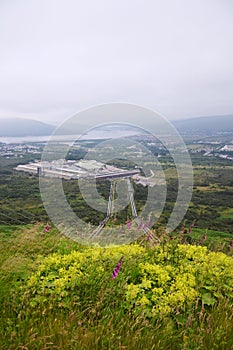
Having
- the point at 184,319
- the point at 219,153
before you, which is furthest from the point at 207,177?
the point at 184,319

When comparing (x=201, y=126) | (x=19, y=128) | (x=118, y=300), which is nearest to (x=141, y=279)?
(x=118, y=300)

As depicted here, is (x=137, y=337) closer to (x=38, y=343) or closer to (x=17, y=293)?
(x=38, y=343)

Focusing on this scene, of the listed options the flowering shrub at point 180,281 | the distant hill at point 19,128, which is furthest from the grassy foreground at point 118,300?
the distant hill at point 19,128

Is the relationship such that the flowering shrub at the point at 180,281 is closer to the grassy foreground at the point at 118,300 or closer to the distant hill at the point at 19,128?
the grassy foreground at the point at 118,300

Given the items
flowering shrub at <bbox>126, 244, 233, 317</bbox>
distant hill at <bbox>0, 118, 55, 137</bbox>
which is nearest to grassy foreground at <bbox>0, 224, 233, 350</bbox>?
flowering shrub at <bbox>126, 244, 233, 317</bbox>

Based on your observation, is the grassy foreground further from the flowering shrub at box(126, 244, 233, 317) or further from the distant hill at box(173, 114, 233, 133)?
the distant hill at box(173, 114, 233, 133)

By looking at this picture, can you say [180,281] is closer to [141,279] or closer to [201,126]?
[141,279]
